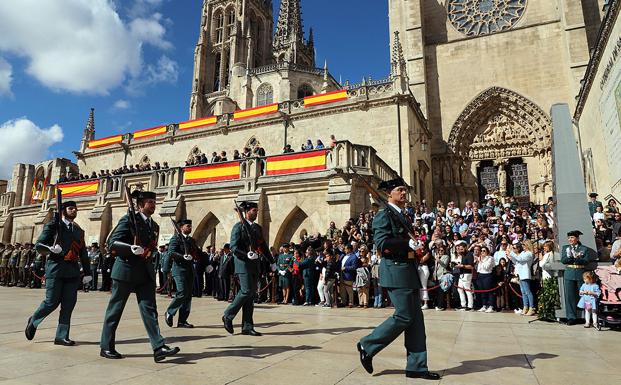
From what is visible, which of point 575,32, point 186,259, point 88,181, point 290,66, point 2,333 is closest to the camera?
point 2,333

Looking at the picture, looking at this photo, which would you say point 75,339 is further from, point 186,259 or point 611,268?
point 611,268

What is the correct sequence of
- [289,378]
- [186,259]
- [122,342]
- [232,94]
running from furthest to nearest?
[232,94], [186,259], [122,342], [289,378]

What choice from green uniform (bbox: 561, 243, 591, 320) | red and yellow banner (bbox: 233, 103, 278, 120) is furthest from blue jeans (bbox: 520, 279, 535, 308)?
red and yellow banner (bbox: 233, 103, 278, 120)

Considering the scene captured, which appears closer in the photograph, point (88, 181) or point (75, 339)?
point (75, 339)

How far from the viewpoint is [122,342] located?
16.6ft

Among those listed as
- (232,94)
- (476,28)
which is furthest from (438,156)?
(232,94)

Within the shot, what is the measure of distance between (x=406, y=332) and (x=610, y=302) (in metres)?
5.11

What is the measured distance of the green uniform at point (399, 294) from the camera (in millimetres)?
3602

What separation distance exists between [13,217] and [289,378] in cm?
2735

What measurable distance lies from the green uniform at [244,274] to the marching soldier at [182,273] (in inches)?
43.7

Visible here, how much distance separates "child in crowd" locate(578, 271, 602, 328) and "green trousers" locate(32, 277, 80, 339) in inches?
318

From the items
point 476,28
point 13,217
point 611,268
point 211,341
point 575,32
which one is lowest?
point 211,341

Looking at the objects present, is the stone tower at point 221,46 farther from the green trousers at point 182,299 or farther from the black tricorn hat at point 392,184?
the black tricorn hat at point 392,184

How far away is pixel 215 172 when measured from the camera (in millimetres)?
16812
